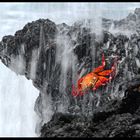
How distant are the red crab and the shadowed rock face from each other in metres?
0.42

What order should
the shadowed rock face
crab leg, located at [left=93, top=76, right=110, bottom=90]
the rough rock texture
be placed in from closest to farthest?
the rough rock texture
the shadowed rock face
crab leg, located at [left=93, top=76, right=110, bottom=90]

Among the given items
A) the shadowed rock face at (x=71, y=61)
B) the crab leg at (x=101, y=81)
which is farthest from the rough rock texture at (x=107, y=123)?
the crab leg at (x=101, y=81)

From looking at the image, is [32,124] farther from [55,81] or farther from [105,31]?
[105,31]

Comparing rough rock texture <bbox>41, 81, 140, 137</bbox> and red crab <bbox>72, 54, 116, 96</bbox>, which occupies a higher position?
red crab <bbox>72, 54, 116, 96</bbox>

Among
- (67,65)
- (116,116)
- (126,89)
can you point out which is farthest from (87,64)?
(116,116)

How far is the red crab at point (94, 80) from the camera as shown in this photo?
163ft

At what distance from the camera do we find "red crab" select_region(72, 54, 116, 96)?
163ft

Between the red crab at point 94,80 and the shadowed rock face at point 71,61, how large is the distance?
42 centimetres

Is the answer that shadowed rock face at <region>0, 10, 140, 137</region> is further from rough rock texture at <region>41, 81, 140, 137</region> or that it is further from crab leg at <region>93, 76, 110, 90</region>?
crab leg at <region>93, 76, 110, 90</region>

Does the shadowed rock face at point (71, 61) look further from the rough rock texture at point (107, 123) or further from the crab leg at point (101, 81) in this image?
the crab leg at point (101, 81)

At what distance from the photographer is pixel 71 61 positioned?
51.1m

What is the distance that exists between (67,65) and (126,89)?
849cm

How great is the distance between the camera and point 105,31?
51.1 meters

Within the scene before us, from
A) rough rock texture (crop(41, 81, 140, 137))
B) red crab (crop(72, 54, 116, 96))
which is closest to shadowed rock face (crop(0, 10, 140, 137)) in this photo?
rough rock texture (crop(41, 81, 140, 137))
